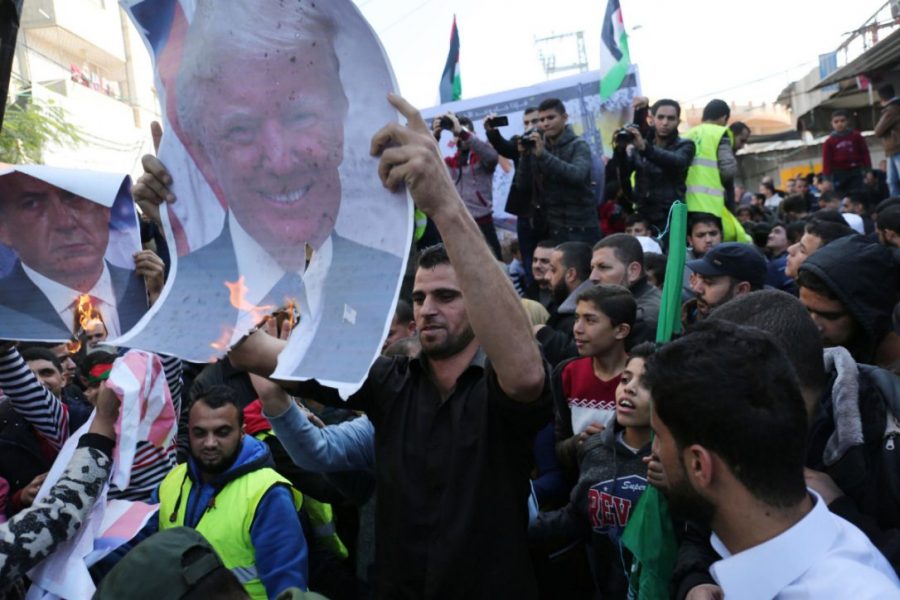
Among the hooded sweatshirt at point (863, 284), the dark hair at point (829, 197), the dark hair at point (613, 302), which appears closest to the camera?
the hooded sweatshirt at point (863, 284)

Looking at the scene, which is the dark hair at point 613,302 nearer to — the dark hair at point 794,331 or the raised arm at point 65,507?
the dark hair at point 794,331

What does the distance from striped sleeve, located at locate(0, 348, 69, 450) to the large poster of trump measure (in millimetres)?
1036

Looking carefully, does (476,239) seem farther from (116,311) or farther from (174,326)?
(116,311)

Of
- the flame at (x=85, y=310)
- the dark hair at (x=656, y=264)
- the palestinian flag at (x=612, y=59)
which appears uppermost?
the palestinian flag at (x=612, y=59)

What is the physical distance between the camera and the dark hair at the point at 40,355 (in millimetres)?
4773

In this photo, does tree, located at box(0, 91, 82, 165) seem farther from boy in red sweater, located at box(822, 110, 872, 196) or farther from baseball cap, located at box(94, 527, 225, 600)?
baseball cap, located at box(94, 527, 225, 600)

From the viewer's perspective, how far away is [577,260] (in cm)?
575

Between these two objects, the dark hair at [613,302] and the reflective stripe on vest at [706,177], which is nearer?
the dark hair at [613,302]

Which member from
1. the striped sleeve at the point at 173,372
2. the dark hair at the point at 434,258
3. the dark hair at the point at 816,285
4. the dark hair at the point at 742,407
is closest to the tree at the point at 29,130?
the striped sleeve at the point at 173,372

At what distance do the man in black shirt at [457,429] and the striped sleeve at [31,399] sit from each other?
0.94 meters

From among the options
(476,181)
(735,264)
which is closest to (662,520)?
(735,264)

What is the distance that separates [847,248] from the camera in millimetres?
3092

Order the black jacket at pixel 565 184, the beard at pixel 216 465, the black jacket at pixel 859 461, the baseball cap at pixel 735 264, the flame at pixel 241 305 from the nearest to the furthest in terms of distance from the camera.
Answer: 1. the flame at pixel 241 305
2. the black jacket at pixel 859 461
3. the beard at pixel 216 465
4. the baseball cap at pixel 735 264
5. the black jacket at pixel 565 184

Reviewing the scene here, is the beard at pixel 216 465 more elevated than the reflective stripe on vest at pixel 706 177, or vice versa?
the reflective stripe on vest at pixel 706 177
